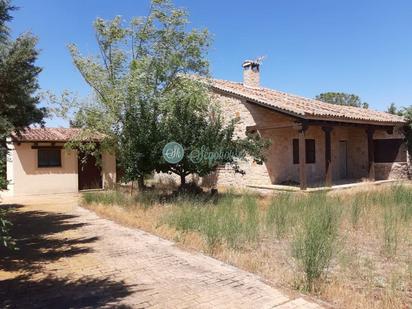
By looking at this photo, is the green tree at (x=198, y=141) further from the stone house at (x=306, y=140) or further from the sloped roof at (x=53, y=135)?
the sloped roof at (x=53, y=135)

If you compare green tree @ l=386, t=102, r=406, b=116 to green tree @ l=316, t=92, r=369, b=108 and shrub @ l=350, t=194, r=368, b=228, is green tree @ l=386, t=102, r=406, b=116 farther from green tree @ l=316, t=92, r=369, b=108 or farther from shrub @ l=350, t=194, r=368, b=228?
green tree @ l=316, t=92, r=369, b=108

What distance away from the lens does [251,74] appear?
67.5 ft

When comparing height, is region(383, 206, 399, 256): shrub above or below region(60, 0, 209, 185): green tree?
below

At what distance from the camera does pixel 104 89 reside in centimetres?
1511

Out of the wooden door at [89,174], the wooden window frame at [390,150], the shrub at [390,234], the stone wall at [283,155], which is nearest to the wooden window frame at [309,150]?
the stone wall at [283,155]

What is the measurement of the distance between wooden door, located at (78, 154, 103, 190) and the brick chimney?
9185mm

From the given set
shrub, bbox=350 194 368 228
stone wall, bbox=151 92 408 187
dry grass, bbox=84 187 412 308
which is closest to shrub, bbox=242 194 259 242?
dry grass, bbox=84 187 412 308

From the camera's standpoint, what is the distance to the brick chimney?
67.3 feet

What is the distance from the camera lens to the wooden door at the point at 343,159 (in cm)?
2014

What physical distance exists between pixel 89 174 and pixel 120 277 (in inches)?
612

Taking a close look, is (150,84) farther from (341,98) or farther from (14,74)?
(341,98)

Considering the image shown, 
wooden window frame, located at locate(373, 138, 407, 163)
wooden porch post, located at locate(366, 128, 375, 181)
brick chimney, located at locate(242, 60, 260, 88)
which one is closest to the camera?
wooden porch post, located at locate(366, 128, 375, 181)

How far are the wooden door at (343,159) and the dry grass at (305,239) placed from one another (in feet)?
30.9

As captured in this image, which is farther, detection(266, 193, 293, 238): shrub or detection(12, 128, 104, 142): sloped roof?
detection(12, 128, 104, 142): sloped roof
